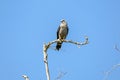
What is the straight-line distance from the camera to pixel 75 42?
1248 centimetres

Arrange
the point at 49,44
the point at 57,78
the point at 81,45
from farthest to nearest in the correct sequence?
the point at 81,45, the point at 49,44, the point at 57,78

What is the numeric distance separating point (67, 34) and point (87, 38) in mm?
4829

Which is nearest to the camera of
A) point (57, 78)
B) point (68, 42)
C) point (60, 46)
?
point (57, 78)

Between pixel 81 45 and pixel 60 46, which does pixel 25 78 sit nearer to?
pixel 81 45

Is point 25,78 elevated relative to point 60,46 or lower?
lower

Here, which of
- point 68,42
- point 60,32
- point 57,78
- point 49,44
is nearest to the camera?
point 57,78

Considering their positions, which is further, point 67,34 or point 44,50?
point 67,34

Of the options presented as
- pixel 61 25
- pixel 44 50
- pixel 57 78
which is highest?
pixel 61 25

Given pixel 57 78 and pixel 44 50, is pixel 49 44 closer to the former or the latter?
pixel 44 50

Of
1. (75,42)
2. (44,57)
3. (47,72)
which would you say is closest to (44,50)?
(44,57)

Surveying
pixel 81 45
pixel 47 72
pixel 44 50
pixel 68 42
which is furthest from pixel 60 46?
pixel 47 72

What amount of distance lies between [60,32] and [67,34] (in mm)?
411

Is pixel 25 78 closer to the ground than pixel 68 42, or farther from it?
closer to the ground

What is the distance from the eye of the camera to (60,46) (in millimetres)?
14344
